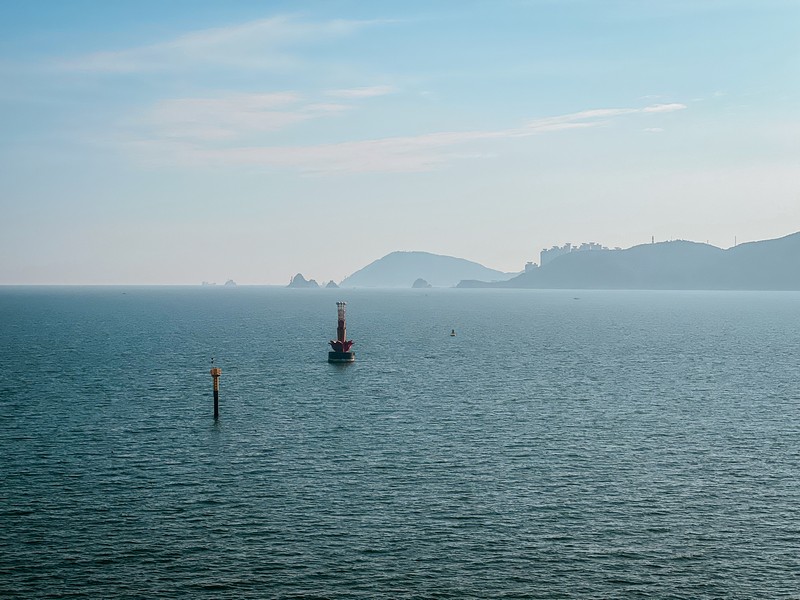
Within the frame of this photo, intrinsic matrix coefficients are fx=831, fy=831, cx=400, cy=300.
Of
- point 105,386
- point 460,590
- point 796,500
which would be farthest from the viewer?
point 105,386

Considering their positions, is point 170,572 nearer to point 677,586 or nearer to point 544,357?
point 677,586

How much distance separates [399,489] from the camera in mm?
60094

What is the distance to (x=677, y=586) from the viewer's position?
43125mm

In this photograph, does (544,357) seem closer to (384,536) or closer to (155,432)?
(155,432)

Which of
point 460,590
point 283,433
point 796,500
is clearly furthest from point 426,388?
point 460,590

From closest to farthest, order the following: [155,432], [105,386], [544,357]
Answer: [155,432] < [105,386] < [544,357]

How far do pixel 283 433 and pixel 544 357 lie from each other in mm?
85421

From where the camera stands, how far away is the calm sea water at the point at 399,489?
1753 inches

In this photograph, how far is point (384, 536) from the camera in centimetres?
5041

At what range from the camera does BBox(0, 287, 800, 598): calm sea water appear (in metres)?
44.5

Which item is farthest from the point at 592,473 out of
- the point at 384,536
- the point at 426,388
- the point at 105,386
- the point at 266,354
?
the point at 266,354

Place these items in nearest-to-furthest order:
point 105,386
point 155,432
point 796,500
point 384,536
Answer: point 384,536
point 796,500
point 155,432
point 105,386

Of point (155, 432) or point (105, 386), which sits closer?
point (155, 432)

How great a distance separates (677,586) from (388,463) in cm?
2900
